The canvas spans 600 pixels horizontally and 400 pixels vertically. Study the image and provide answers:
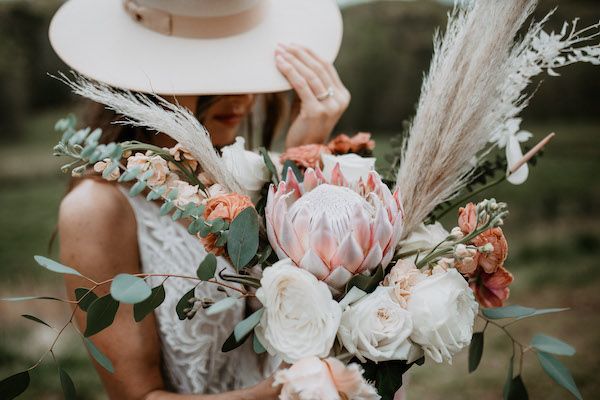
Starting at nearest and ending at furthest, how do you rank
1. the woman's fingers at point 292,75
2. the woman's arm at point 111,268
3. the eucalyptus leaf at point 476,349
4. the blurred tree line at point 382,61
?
the eucalyptus leaf at point 476,349
the woman's arm at point 111,268
the woman's fingers at point 292,75
the blurred tree line at point 382,61

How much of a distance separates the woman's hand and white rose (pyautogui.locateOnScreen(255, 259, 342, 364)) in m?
0.50

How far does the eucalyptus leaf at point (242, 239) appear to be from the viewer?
30.2 inches

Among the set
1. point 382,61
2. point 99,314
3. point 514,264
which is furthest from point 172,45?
point 382,61

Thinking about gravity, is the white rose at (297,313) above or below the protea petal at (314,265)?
below

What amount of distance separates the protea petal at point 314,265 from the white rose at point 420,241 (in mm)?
145

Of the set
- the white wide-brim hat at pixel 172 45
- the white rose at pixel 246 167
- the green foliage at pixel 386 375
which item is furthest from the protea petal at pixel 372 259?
the white wide-brim hat at pixel 172 45

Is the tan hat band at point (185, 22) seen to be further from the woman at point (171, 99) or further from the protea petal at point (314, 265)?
the protea petal at point (314, 265)

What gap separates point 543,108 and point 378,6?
1.28 m

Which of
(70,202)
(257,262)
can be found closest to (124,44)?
(70,202)

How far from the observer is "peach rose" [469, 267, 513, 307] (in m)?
0.88

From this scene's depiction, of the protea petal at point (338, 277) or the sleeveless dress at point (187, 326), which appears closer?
the protea petal at point (338, 277)

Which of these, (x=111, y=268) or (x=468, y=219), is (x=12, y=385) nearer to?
(x=111, y=268)

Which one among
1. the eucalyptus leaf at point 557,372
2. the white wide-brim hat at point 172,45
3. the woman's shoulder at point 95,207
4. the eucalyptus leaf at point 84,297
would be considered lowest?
the woman's shoulder at point 95,207

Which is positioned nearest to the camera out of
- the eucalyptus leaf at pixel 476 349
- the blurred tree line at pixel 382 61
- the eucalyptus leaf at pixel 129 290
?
the eucalyptus leaf at pixel 129 290
